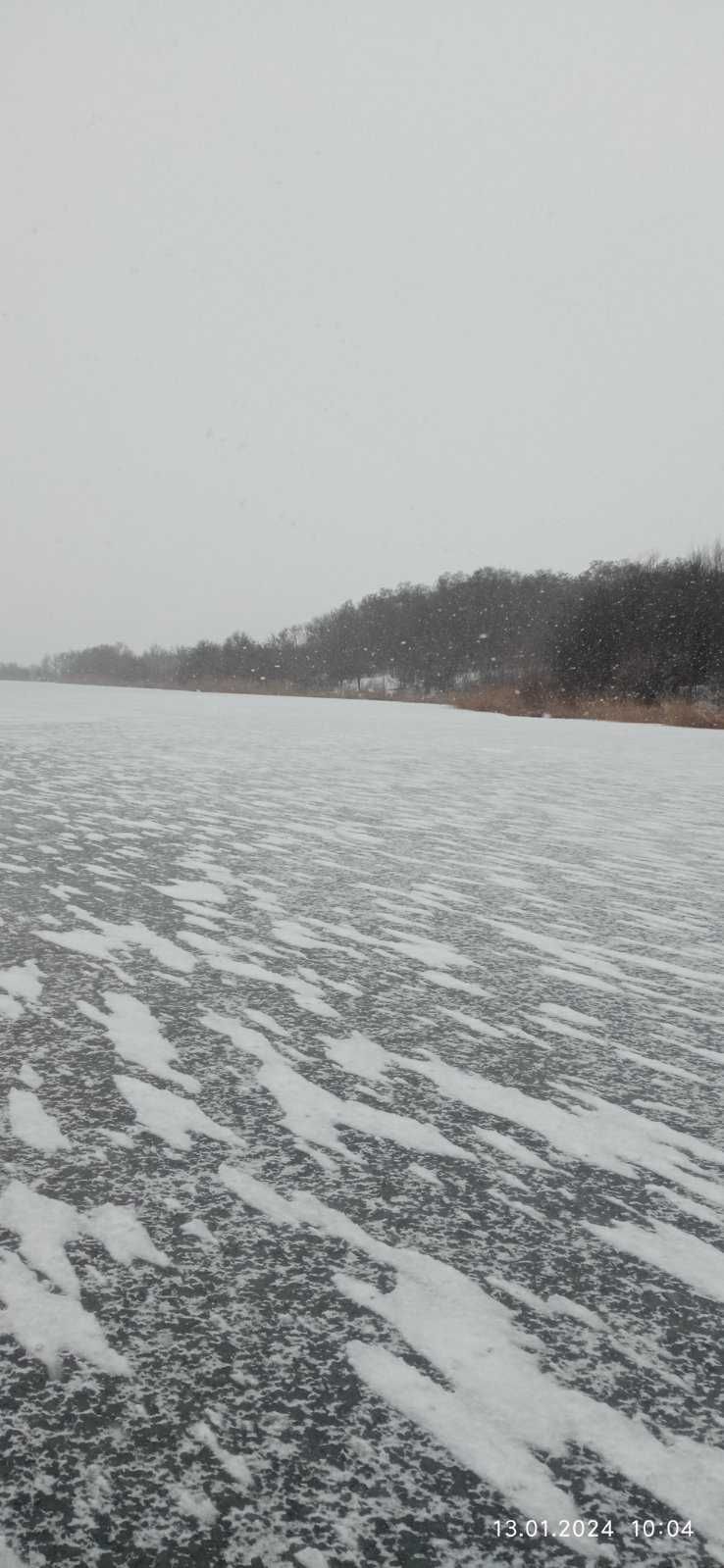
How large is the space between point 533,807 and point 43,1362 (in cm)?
770

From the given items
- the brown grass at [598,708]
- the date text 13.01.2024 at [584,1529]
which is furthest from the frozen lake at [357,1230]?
the brown grass at [598,708]

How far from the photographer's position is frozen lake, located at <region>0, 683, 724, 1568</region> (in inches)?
48.6

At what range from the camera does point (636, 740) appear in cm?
1992

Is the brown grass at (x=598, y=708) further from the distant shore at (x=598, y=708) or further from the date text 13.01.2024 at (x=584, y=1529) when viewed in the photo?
the date text 13.01.2024 at (x=584, y=1529)

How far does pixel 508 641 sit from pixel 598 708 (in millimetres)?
45090

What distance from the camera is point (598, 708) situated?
109ft

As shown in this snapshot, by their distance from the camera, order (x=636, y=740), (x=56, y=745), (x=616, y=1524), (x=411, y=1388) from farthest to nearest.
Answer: (x=636, y=740), (x=56, y=745), (x=411, y=1388), (x=616, y=1524)

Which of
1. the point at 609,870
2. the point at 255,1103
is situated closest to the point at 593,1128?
the point at 255,1103

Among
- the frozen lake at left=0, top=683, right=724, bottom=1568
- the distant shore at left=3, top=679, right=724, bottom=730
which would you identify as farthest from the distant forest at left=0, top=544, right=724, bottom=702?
the frozen lake at left=0, top=683, right=724, bottom=1568

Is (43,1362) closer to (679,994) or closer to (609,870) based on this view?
(679,994)

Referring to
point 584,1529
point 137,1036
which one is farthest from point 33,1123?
point 584,1529

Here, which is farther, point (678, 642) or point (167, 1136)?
point (678, 642)

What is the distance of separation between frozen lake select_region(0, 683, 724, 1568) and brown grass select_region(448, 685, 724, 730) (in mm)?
24636

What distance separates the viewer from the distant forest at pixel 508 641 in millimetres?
42156
